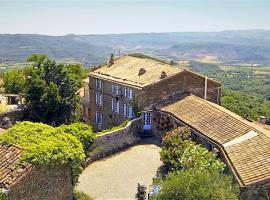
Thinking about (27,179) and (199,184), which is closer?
(27,179)

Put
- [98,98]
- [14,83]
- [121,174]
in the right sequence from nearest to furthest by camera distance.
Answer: [121,174] → [98,98] → [14,83]

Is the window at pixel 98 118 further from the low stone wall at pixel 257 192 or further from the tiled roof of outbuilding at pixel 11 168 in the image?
the tiled roof of outbuilding at pixel 11 168

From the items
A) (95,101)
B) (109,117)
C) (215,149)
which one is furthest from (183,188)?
(95,101)

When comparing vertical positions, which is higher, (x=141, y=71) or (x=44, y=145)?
(x=141, y=71)

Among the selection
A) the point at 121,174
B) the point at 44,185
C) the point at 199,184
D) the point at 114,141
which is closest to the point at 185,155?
the point at 121,174

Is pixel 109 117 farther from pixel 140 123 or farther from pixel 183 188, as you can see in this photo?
pixel 183 188

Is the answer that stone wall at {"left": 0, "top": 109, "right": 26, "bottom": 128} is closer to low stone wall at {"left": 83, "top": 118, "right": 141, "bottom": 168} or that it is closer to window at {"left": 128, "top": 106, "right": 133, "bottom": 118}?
window at {"left": 128, "top": 106, "right": 133, "bottom": 118}

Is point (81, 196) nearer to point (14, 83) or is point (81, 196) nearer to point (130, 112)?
point (130, 112)
